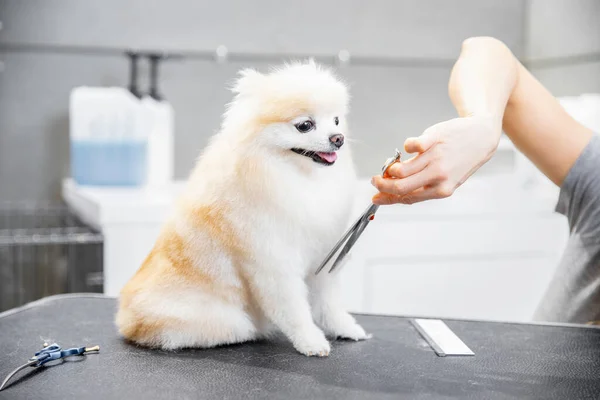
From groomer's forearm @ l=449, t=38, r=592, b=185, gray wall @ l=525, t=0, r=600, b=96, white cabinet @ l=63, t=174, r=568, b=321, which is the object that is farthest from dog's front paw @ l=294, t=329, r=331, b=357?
gray wall @ l=525, t=0, r=600, b=96

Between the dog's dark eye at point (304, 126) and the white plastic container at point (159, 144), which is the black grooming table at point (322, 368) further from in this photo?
the white plastic container at point (159, 144)

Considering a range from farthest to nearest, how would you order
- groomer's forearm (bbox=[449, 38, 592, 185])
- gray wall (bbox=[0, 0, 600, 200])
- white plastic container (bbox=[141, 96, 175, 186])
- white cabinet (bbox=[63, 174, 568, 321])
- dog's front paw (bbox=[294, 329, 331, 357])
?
gray wall (bbox=[0, 0, 600, 200]) < white plastic container (bbox=[141, 96, 175, 186]) < white cabinet (bbox=[63, 174, 568, 321]) < groomer's forearm (bbox=[449, 38, 592, 185]) < dog's front paw (bbox=[294, 329, 331, 357])

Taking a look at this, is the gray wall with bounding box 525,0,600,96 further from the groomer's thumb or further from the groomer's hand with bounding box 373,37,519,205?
the groomer's thumb

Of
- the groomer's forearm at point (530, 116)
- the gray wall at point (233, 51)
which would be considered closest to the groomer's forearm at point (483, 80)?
the groomer's forearm at point (530, 116)

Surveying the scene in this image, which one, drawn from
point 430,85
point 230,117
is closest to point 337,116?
point 230,117

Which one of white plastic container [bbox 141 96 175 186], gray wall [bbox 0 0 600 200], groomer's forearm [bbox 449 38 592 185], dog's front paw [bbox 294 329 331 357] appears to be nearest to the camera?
dog's front paw [bbox 294 329 331 357]

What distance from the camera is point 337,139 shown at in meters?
0.75

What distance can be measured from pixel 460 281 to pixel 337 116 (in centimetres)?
114

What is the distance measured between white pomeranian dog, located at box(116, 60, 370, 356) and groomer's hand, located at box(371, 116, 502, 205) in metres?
0.07

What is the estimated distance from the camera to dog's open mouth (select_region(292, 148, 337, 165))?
0.76 m

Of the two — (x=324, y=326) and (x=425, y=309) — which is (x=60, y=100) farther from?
(x=324, y=326)

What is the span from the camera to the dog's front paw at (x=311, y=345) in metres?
0.79

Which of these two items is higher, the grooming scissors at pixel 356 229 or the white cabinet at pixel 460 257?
the grooming scissors at pixel 356 229

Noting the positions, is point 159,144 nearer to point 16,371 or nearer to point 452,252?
point 452,252
